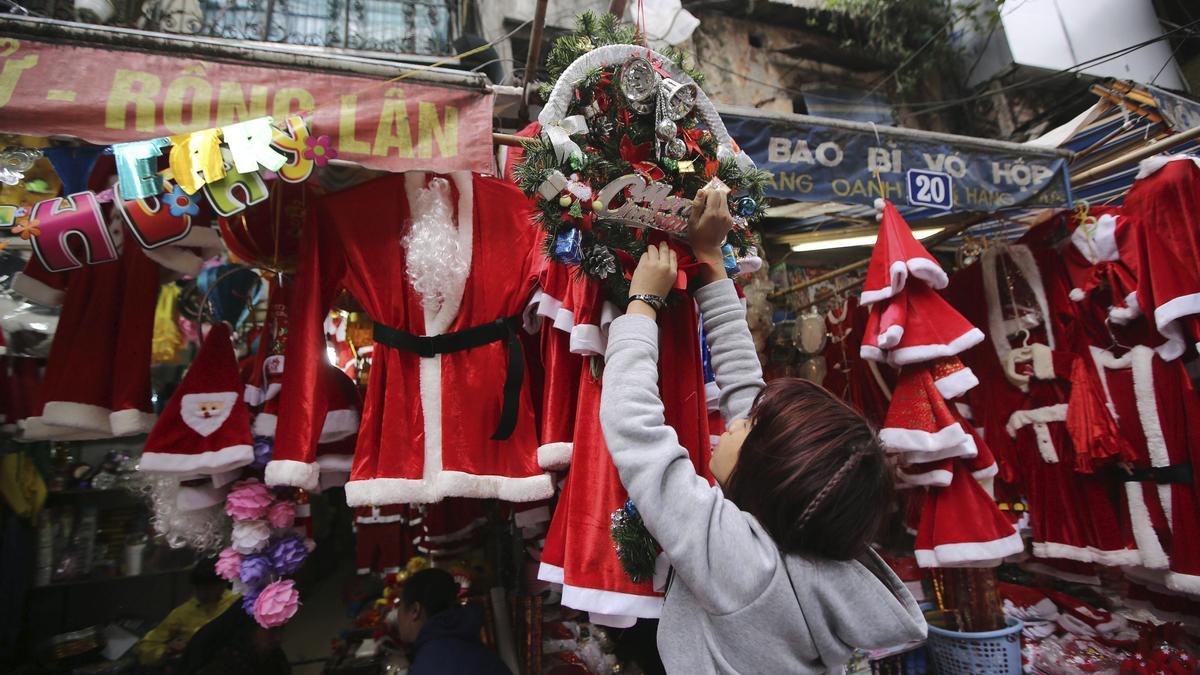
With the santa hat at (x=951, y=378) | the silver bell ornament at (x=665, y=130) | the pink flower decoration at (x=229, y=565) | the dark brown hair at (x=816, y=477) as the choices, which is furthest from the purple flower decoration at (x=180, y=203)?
the santa hat at (x=951, y=378)

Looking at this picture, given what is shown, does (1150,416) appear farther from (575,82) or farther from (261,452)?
(261,452)

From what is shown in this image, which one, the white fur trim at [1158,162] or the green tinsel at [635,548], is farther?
the white fur trim at [1158,162]

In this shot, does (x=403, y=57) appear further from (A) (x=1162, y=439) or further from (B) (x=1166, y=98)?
(A) (x=1162, y=439)

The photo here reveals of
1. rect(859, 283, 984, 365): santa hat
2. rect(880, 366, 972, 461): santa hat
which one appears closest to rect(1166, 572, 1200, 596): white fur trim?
rect(880, 366, 972, 461): santa hat

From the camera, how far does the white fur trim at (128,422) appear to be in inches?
89.8

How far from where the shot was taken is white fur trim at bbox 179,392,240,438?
7.19 ft

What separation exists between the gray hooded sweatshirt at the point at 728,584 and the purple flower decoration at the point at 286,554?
1792 mm

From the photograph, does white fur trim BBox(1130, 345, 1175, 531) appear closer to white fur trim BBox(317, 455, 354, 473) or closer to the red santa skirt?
the red santa skirt

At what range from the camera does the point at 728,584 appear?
118 cm

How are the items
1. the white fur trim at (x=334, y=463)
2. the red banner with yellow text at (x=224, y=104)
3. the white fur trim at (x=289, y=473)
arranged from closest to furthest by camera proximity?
the red banner with yellow text at (x=224, y=104), the white fur trim at (x=289, y=473), the white fur trim at (x=334, y=463)

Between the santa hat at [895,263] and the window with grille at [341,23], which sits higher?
the window with grille at [341,23]

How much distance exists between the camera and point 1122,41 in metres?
6.57

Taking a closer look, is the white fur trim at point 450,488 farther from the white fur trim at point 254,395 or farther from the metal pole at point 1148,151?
the metal pole at point 1148,151

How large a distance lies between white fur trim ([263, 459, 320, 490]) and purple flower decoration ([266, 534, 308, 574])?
0.46 metres
